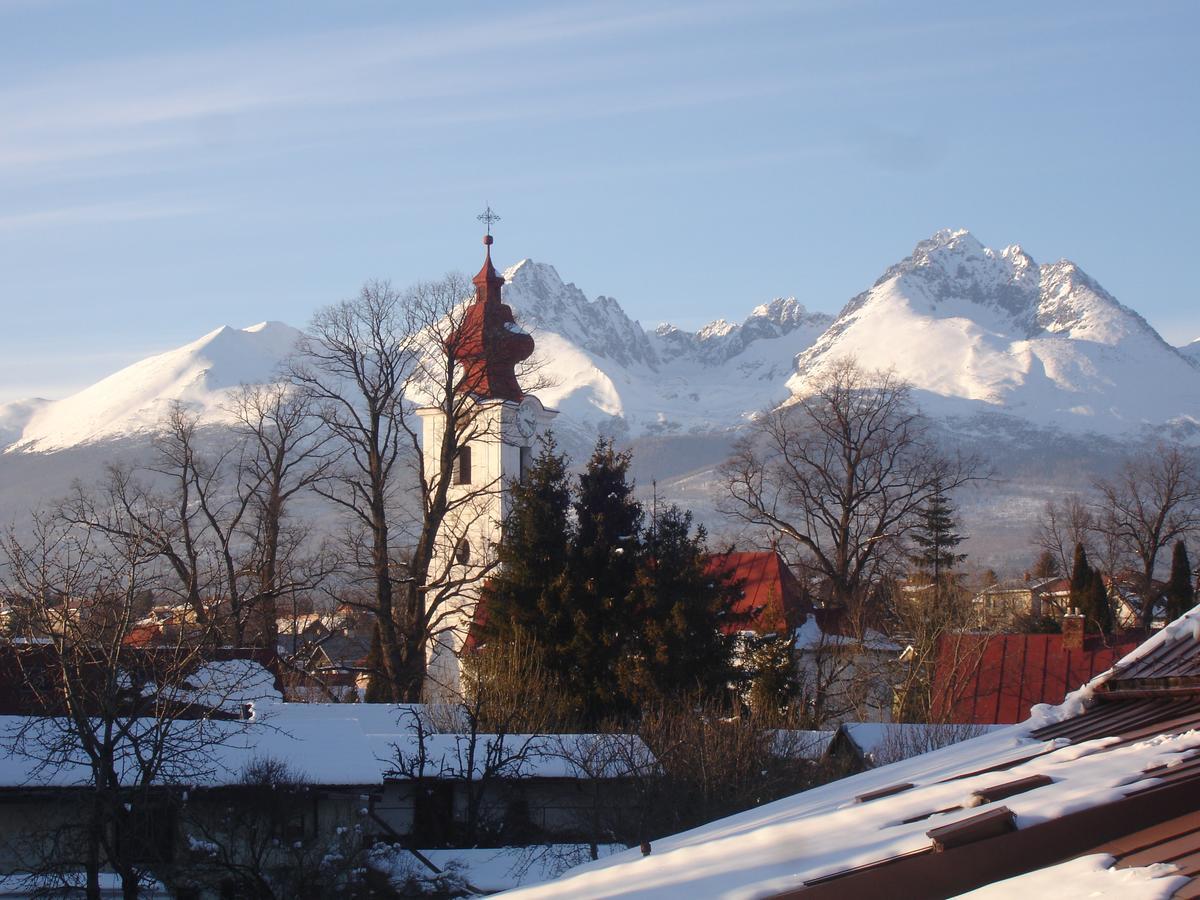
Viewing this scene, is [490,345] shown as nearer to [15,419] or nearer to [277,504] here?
[277,504]

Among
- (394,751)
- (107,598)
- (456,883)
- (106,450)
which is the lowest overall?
(456,883)

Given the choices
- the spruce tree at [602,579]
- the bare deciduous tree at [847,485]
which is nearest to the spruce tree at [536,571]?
the spruce tree at [602,579]

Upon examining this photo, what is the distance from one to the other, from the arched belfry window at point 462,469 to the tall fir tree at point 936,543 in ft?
51.8

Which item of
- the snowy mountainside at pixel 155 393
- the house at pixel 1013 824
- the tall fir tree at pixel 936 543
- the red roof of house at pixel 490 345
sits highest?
the snowy mountainside at pixel 155 393

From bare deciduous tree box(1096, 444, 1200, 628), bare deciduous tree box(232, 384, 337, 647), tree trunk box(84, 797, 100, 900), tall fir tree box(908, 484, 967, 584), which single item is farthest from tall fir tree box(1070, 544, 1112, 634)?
tree trunk box(84, 797, 100, 900)

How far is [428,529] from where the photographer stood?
39250mm

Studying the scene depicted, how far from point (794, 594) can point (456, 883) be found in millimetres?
31407

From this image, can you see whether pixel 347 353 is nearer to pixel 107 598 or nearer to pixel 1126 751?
pixel 107 598

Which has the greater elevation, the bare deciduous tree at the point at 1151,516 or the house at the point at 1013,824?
the bare deciduous tree at the point at 1151,516

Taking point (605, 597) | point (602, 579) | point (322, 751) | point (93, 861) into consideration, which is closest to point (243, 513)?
point (602, 579)

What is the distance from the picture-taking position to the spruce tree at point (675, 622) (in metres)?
30.7

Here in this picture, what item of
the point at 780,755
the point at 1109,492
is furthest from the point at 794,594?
the point at 780,755

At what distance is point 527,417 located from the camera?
45.5 metres

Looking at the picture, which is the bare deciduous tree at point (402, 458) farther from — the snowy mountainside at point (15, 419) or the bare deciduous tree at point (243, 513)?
the snowy mountainside at point (15, 419)
